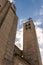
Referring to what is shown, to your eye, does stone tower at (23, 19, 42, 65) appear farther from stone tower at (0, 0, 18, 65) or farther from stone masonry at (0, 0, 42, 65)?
stone tower at (0, 0, 18, 65)

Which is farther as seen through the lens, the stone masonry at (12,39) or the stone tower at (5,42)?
the stone masonry at (12,39)

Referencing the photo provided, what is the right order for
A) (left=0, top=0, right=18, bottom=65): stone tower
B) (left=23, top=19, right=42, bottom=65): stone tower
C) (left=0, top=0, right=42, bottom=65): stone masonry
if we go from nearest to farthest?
(left=0, top=0, right=18, bottom=65): stone tower → (left=0, top=0, right=42, bottom=65): stone masonry → (left=23, top=19, right=42, bottom=65): stone tower

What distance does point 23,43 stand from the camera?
758 inches

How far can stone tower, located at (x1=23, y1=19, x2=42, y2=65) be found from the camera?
16.4 metres

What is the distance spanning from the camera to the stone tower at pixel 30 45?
16406 mm

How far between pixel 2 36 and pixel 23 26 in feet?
43.5

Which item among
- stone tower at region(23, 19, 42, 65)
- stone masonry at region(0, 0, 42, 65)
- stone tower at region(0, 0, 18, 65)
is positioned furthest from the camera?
stone tower at region(23, 19, 42, 65)

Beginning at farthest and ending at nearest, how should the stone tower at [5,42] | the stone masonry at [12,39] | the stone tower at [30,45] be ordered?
the stone tower at [30,45] → the stone masonry at [12,39] → the stone tower at [5,42]

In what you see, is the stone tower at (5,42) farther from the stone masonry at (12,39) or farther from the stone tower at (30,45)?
the stone tower at (30,45)

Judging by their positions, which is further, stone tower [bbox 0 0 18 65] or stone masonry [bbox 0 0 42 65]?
stone masonry [bbox 0 0 42 65]

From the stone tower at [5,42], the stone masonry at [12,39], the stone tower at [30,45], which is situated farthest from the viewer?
the stone tower at [30,45]

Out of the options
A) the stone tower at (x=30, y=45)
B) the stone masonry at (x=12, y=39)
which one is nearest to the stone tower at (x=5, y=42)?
the stone masonry at (x=12, y=39)

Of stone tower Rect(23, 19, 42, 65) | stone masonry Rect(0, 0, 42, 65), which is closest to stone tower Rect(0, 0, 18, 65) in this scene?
stone masonry Rect(0, 0, 42, 65)

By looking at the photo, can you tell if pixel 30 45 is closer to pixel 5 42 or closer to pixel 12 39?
pixel 12 39
